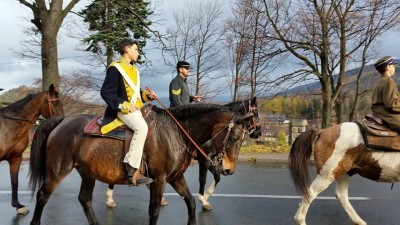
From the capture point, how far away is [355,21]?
1630 centimetres

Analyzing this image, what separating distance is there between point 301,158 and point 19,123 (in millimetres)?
4762

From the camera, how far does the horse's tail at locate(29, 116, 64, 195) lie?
238 inches

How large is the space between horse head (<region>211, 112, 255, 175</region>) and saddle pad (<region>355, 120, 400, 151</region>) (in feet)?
5.67

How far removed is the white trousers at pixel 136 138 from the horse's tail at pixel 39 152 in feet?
5.17

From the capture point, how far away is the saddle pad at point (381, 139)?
18.6 ft

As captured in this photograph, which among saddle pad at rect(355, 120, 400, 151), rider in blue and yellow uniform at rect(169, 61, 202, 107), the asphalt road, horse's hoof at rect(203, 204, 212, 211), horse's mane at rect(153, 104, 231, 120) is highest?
rider in blue and yellow uniform at rect(169, 61, 202, 107)

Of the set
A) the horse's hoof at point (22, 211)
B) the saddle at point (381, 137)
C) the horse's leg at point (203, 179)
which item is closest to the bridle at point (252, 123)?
the saddle at point (381, 137)

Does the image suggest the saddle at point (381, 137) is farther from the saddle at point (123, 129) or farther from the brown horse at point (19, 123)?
the brown horse at point (19, 123)

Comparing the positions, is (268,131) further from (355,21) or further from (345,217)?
(345,217)

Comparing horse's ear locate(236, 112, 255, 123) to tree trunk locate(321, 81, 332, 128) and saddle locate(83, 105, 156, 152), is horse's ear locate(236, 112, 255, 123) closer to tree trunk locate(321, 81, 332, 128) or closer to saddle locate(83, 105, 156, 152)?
saddle locate(83, 105, 156, 152)

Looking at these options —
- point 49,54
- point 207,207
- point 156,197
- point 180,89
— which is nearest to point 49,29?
point 49,54

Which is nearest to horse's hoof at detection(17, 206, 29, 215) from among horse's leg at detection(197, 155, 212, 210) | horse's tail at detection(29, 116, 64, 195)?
horse's tail at detection(29, 116, 64, 195)

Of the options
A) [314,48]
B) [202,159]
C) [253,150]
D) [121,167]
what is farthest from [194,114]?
[314,48]

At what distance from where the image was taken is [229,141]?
5.27 metres
